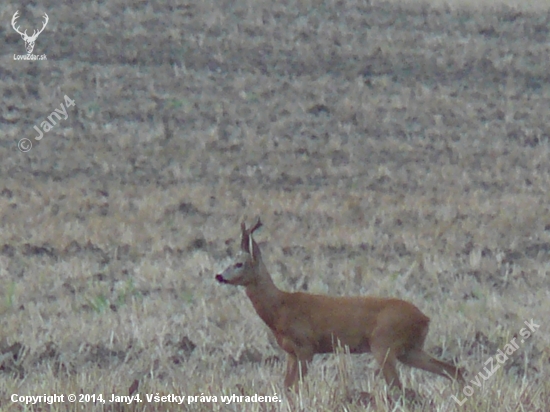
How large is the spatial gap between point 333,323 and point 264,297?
1.10 feet

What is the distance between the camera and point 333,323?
3820mm

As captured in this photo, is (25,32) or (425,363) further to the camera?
(25,32)

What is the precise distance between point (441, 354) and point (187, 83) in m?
15.4

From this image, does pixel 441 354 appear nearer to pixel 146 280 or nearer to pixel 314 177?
pixel 146 280

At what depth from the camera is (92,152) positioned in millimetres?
15227

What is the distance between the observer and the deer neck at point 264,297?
156 inches

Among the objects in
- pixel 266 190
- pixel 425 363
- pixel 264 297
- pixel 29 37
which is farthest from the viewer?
pixel 29 37

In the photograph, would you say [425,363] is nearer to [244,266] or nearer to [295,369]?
[295,369]

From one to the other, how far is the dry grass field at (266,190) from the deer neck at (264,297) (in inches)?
12.0

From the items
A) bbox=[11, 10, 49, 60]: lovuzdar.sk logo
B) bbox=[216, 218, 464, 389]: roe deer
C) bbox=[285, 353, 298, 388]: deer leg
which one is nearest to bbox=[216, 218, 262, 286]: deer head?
bbox=[216, 218, 464, 389]: roe deer

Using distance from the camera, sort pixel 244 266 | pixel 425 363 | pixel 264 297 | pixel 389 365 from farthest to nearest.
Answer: pixel 264 297 → pixel 244 266 → pixel 425 363 → pixel 389 365

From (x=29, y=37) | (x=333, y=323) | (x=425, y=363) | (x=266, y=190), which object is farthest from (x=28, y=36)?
(x=425, y=363)

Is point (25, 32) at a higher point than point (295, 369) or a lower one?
higher

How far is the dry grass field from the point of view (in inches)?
187
